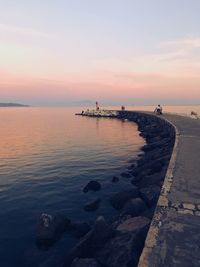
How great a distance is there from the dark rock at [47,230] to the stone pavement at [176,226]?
17.0ft

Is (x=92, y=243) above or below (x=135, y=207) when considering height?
below

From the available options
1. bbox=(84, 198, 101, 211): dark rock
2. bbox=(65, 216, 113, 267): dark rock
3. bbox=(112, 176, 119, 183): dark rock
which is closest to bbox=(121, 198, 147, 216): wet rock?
bbox=(65, 216, 113, 267): dark rock

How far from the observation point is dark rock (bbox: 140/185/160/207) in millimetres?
14938

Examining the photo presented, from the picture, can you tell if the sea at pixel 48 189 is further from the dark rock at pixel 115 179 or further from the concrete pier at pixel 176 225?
the concrete pier at pixel 176 225

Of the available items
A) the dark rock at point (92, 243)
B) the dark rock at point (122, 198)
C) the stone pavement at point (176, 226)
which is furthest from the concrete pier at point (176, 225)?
the dark rock at point (122, 198)

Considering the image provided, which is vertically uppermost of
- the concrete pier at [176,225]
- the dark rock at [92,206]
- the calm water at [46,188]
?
the concrete pier at [176,225]

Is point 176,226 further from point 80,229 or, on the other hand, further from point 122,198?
point 122,198

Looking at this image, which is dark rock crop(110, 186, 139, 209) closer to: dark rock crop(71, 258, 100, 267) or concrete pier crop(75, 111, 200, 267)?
concrete pier crop(75, 111, 200, 267)

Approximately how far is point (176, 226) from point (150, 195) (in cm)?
615

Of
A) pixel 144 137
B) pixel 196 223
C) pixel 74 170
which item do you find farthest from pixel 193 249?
pixel 144 137

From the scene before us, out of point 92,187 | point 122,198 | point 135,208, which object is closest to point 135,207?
point 135,208

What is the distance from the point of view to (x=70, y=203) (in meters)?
18.2

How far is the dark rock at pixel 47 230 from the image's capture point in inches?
517

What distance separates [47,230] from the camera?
1333cm
